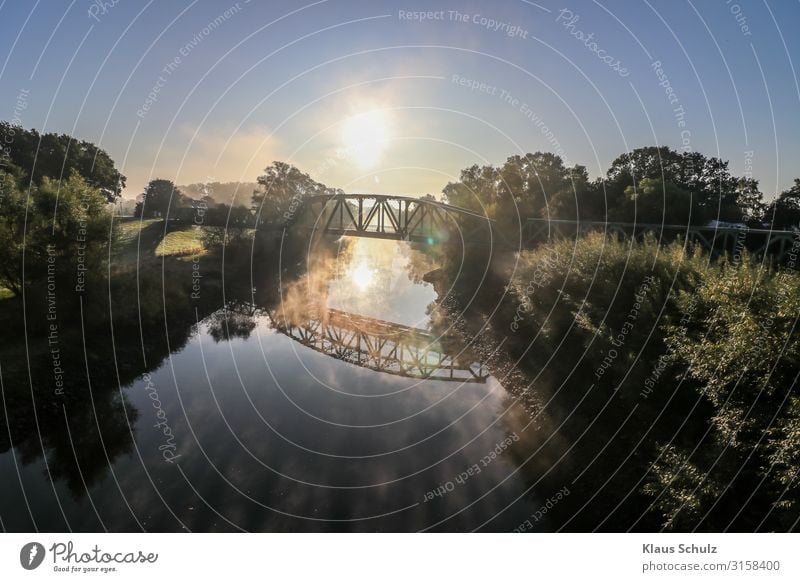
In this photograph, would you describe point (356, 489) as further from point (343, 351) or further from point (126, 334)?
point (126, 334)

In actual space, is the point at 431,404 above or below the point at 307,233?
below

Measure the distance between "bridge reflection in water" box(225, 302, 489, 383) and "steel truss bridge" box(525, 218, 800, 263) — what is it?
14.1 m

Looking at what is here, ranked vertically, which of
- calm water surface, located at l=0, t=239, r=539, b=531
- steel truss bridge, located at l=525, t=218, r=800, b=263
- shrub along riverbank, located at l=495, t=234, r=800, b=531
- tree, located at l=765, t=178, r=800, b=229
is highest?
tree, located at l=765, t=178, r=800, b=229

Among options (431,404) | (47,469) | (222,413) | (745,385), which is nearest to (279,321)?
(222,413)

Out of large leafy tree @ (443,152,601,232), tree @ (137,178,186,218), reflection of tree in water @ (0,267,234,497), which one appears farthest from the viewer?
tree @ (137,178,186,218)

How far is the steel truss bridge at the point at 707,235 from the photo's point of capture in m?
28.8

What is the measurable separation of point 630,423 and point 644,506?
186 inches

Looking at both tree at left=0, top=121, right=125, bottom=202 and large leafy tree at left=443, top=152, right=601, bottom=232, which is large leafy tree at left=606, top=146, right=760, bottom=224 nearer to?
large leafy tree at left=443, top=152, right=601, bottom=232

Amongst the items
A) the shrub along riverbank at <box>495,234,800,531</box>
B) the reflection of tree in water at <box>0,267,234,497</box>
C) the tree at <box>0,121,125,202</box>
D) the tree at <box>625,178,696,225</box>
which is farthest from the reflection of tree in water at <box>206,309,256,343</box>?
the tree at <box>0,121,125,202</box>

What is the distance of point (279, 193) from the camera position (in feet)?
264

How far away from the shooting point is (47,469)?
1541 centimetres

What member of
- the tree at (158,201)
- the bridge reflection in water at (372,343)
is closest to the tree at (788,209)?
the bridge reflection in water at (372,343)

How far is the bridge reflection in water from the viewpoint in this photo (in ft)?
89.7

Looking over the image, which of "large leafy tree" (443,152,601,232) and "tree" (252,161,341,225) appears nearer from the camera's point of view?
"large leafy tree" (443,152,601,232)
